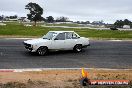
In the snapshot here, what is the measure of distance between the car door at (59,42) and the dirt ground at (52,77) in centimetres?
522

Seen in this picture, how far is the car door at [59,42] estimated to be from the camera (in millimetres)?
19938

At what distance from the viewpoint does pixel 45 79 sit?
12.5 m

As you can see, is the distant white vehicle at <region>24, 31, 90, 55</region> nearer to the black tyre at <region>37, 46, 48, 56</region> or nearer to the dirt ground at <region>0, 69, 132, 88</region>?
the black tyre at <region>37, 46, 48, 56</region>

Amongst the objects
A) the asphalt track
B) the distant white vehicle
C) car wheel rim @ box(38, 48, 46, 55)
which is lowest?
the asphalt track

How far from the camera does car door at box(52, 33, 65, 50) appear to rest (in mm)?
19938

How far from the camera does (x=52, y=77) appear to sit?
13.0 meters

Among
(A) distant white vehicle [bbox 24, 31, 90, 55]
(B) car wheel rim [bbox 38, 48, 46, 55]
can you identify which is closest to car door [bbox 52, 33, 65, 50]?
(A) distant white vehicle [bbox 24, 31, 90, 55]

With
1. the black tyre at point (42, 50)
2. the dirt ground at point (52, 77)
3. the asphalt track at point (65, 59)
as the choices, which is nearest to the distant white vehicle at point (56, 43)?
the black tyre at point (42, 50)

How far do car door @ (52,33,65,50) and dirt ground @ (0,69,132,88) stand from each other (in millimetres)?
5225

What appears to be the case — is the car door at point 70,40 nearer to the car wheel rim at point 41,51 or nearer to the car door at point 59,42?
the car door at point 59,42

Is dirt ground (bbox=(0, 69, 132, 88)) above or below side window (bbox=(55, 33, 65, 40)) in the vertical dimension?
below

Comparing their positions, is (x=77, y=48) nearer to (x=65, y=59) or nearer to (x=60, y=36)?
(x=60, y=36)

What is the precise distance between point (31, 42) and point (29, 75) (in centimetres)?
613

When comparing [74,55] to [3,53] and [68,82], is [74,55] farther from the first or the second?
[68,82]
